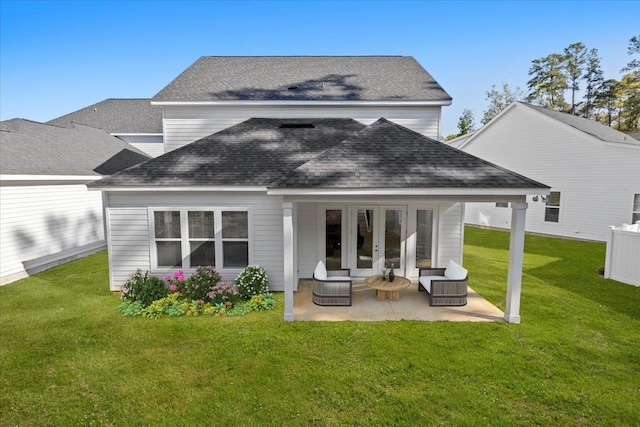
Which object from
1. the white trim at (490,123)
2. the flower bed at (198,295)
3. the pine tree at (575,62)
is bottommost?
the flower bed at (198,295)

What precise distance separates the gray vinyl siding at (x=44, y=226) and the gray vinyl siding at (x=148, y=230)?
395 centimetres

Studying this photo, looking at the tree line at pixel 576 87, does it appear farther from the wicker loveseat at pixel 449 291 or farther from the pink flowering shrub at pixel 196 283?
the pink flowering shrub at pixel 196 283

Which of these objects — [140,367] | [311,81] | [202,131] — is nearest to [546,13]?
[311,81]

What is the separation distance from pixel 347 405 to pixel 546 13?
1936 cm

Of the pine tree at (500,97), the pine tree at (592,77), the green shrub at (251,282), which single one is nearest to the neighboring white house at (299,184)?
the green shrub at (251,282)

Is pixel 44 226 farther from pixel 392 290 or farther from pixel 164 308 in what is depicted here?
pixel 392 290

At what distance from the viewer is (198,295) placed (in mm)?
8070

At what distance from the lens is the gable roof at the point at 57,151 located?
10861mm

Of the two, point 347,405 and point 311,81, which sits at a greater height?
point 311,81

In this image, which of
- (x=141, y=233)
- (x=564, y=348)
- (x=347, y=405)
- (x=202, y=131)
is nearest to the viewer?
(x=347, y=405)

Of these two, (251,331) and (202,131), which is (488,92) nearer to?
(202,131)

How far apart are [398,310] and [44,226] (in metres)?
12.2

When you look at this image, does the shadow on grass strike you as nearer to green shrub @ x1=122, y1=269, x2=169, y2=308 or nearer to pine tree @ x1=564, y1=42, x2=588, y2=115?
green shrub @ x1=122, y1=269, x2=169, y2=308

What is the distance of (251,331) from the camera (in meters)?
6.60
